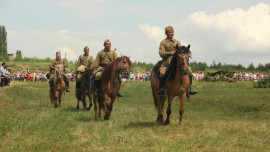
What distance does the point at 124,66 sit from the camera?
44.4ft

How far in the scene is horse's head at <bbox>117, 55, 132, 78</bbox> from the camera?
44.3 ft

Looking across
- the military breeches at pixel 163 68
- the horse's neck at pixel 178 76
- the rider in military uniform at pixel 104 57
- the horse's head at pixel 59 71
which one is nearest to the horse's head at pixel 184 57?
the horse's neck at pixel 178 76

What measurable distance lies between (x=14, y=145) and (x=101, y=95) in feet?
19.4

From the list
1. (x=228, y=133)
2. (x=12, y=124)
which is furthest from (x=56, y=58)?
(x=228, y=133)

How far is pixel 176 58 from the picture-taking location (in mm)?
12391

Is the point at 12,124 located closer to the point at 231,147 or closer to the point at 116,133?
the point at 116,133

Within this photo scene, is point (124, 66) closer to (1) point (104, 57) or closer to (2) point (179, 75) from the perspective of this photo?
(1) point (104, 57)

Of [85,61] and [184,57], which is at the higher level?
[85,61]

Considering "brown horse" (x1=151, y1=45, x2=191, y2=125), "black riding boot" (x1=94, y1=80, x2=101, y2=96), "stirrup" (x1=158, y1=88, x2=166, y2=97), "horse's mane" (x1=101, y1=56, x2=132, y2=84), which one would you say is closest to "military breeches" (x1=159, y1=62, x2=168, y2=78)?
"brown horse" (x1=151, y1=45, x2=191, y2=125)

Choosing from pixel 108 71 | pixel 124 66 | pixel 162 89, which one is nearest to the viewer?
pixel 162 89

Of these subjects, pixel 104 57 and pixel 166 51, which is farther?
pixel 104 57

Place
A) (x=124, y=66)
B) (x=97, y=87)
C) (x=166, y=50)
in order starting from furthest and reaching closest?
1. (x=97, y=87)
2. (x=124, y=66)
3. (x=166, y=50)

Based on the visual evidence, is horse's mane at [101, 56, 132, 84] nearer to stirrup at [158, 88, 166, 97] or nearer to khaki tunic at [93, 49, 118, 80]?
khaki tunic at [93, 49, 118, 80]

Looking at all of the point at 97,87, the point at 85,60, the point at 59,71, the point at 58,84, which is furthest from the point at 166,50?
the point at 58,84
